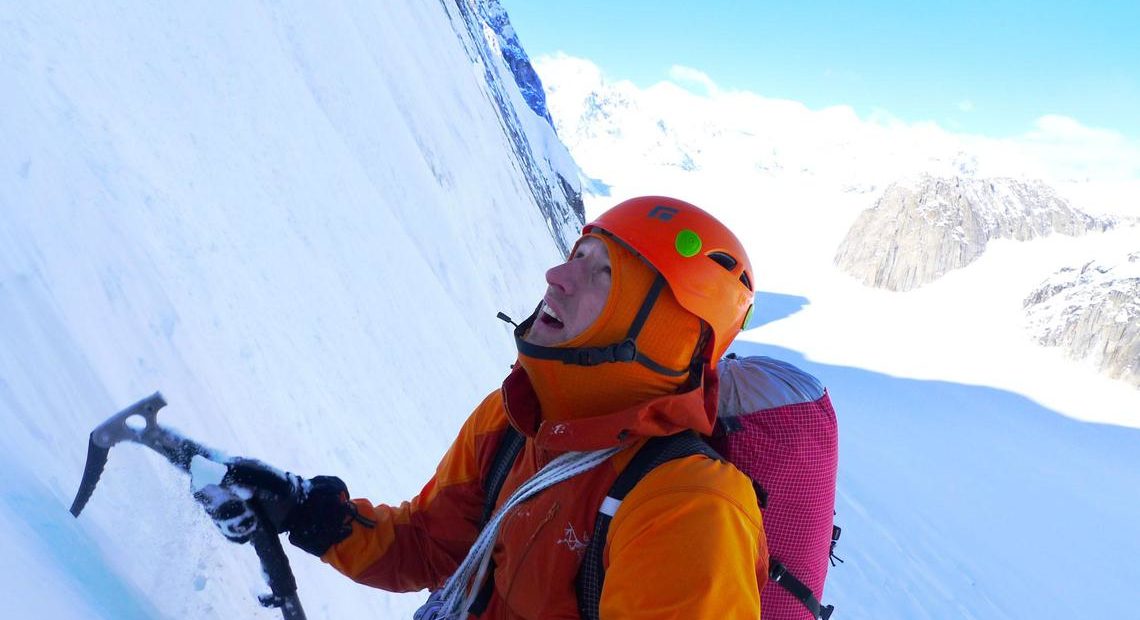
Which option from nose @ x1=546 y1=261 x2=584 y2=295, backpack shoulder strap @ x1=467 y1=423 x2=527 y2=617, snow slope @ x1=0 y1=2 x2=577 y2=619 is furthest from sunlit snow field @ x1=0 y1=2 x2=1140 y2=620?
nose @ x1=546 y1=261 x2=584 y2=295

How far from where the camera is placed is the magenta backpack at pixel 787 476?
6.21ft

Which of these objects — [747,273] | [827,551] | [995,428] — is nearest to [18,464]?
[747,273]

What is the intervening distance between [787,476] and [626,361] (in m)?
0.59

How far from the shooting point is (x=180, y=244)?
2828 mm

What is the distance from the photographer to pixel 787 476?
1.92 m

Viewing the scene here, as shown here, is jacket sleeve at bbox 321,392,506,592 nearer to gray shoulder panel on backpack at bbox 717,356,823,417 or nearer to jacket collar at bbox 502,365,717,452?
jacket collar at bbox 502,365,717,452

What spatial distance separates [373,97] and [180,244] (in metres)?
6.38

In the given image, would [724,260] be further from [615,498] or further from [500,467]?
[500,467]

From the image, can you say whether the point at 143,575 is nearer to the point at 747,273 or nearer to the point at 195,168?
the point at 747,273

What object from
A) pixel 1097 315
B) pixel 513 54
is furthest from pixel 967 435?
pixel 513 54

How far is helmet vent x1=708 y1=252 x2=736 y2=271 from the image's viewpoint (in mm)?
1919

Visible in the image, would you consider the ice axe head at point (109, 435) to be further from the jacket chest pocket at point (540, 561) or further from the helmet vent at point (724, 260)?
the helmet vent at point (724, 260)


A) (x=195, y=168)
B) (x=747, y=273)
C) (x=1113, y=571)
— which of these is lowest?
(x=1113, y=571)

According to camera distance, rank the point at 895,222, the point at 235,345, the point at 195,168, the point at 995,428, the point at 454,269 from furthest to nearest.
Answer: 1. the point at 895,222
2. the point at 995,428
3. the point at 454,269
4. the point at 195,168
5. the point at 235,345
